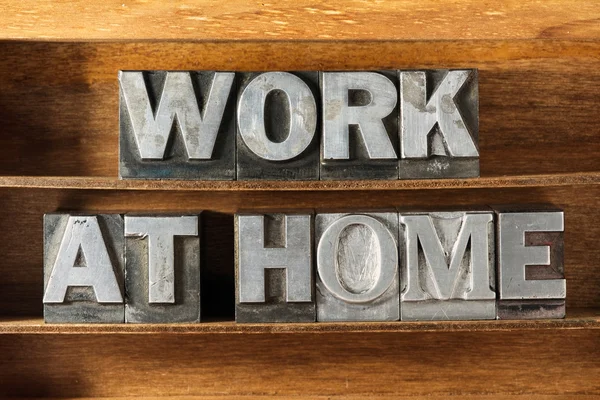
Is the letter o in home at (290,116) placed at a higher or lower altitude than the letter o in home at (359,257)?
higher

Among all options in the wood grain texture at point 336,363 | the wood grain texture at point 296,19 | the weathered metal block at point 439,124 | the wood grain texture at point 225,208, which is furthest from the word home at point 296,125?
the wood grain texture at point 336,363

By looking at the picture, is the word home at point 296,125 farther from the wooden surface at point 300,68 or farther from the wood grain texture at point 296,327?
the wood grain texture at point 296,327

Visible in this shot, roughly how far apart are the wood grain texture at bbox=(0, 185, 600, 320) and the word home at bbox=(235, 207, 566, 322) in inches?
7.3

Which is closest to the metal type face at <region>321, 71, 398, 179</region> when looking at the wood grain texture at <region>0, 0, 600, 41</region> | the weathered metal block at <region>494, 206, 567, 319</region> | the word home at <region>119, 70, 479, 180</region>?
the word home at <region>119, 70, 479, 180</region>

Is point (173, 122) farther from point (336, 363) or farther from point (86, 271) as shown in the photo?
point (336, 363)

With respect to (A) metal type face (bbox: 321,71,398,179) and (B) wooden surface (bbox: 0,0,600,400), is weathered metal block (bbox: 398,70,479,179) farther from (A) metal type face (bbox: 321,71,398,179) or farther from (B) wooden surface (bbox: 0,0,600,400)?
(B) wooden surface (bbox: 0,0,600,400)

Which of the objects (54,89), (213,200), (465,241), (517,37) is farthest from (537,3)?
(54,89)

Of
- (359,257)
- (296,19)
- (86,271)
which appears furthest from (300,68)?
(86,271)

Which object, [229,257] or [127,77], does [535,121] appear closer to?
[229,257]

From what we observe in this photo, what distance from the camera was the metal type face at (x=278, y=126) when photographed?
1.81 m

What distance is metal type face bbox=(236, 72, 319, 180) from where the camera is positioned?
181cm

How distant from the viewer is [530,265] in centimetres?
183

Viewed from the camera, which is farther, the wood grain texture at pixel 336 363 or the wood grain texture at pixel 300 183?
the wood grain texture at pixel 336 363

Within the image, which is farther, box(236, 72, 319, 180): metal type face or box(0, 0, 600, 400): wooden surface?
box(0, 0, 600, 400): wooden surface
